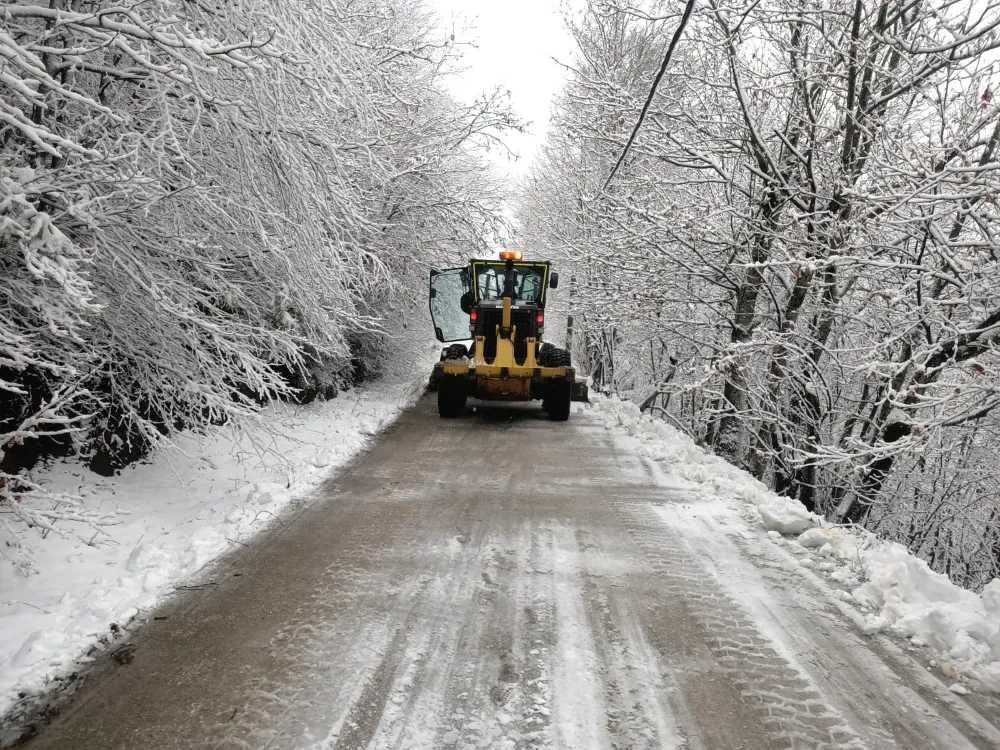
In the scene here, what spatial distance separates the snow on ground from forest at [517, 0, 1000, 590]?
426 centimetres

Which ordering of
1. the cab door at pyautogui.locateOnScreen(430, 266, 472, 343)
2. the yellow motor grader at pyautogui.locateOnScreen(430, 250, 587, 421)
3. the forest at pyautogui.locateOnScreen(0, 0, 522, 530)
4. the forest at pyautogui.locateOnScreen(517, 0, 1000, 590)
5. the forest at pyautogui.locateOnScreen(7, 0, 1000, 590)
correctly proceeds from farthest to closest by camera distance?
the cab door at pyautogui.locateOnScreen(430, 266, 472, 343), the yellow motor grader at pyautogui.locateOnScreen(430, 250, 587, 421), the forest at pyautogui.locateOnScreen(517, 0, 1000, 590), the forest at pyautogui.locateOnScreen(7, 0, 1000, 590), the forest at pyautogui.locateOnScreen(0, 0, 522, 530)

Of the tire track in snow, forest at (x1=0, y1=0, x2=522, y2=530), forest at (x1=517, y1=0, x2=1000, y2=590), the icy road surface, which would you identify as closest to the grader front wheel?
forest at (x1=517, y1=0, x2=1000, y2=590)

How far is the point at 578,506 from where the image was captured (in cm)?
629

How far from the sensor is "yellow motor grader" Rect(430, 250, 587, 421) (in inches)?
441

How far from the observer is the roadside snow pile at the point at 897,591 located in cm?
343

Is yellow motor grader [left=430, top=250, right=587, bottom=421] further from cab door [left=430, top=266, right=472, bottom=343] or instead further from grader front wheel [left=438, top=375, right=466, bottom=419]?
cab door [left=430, top=266, right=472, bottom=343]

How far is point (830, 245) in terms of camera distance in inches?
286

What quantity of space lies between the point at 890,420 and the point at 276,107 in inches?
272

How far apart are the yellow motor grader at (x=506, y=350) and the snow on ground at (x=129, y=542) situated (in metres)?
3.25

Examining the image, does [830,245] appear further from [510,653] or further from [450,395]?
[450,395]

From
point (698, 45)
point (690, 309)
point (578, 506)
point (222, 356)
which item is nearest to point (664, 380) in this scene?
point (690, 309)

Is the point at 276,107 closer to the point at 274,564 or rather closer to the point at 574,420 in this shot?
the point at 274,564

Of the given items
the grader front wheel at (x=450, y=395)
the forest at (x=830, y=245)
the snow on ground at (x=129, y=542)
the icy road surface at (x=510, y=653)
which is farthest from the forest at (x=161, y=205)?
the grader front wheel at (x=450, y=395)

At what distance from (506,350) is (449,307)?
356 centimetres
